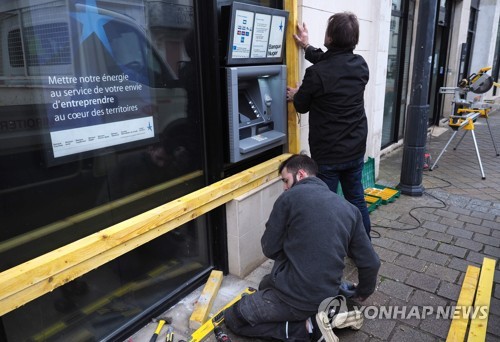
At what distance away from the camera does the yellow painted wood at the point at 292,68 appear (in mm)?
3213

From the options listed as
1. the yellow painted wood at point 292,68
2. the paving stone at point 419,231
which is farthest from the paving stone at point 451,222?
the yellow painted wood at point 292,68

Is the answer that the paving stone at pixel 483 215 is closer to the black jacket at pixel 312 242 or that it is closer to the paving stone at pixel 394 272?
the paving stone at pixel 394 272

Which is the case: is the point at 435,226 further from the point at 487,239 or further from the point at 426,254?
the point at 426,254

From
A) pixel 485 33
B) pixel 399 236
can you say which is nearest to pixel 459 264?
pixel 399 236

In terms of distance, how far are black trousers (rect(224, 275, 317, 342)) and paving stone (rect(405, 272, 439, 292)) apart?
1.15 m

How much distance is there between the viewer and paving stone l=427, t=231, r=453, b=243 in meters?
3.64

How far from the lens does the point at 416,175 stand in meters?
4.75

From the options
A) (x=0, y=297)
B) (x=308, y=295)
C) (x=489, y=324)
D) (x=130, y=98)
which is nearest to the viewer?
(x=0, y=297)

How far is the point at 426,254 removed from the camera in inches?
133

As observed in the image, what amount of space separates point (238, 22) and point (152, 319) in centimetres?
211

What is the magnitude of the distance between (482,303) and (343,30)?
7.03 feet

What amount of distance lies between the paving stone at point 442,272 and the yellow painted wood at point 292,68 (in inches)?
58.6

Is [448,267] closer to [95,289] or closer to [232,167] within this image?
[232,167]

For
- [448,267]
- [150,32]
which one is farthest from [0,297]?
[448,267]
